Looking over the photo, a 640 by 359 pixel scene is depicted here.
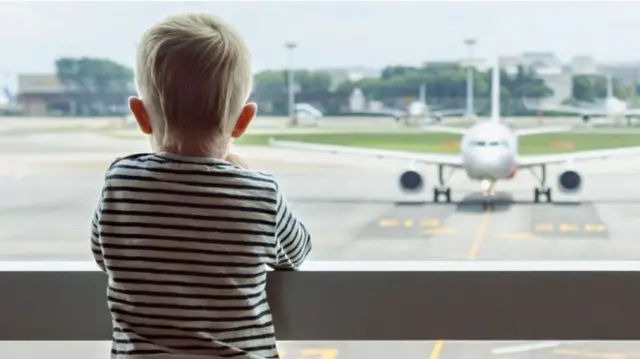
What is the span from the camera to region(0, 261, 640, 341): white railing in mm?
1193

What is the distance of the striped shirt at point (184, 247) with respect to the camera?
3.04ft

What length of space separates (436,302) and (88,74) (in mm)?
871

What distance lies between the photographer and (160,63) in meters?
0.91

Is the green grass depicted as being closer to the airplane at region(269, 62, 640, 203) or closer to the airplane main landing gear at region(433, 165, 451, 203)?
the airplane at region(269, 62, 640, 203)

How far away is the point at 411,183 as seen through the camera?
271cm

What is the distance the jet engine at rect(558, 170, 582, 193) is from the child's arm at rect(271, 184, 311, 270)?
1.68 m

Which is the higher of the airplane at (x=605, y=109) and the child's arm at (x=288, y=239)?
the airplane at (x=605, y=109)

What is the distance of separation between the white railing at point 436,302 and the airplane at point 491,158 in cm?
68

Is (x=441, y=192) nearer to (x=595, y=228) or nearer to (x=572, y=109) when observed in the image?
(x=572, y=109)

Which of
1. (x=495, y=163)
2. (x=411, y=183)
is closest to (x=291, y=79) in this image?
(x=411, y=183)

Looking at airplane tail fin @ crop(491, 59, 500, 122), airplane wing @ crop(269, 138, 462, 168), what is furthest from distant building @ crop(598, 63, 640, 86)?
airplane wing @ crop(269, 138, 462, 168)

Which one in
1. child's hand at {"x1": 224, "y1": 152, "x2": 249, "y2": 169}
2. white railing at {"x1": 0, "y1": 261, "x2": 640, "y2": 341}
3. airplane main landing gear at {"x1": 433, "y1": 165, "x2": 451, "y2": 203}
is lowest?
airplane main landing gear at {"x1": 433, "y1": 165, "x2": 451, "y2": 203}

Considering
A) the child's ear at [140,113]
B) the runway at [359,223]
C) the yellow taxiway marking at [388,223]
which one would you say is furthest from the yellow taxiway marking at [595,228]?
the child's ear at [140,113]

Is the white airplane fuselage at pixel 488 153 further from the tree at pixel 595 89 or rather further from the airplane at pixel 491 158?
the tree at pixel 595 89
